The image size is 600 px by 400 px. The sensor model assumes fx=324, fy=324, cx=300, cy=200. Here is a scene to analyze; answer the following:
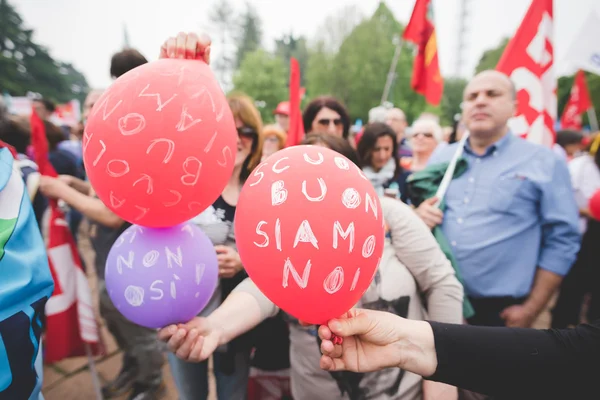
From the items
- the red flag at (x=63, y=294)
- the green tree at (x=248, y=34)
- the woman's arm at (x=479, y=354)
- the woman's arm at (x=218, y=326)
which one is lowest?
the red flag at (x=63, y=294)

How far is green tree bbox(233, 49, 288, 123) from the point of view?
80.7 feet

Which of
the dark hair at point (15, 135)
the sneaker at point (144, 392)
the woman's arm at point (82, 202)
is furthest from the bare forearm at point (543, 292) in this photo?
the dark hair at point (15, 135)

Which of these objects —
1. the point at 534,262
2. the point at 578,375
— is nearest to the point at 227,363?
the point at 578,375

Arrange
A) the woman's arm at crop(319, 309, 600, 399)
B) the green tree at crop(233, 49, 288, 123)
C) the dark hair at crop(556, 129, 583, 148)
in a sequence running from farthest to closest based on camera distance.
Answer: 1. the green tree at crop(233, 49, 288, 123)
2. the dark hair at crop(556, 129, 583, 148)
3. the woman's arm at crop(319, 309, 600, 399)

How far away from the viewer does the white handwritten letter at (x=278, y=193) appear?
83 centimetres

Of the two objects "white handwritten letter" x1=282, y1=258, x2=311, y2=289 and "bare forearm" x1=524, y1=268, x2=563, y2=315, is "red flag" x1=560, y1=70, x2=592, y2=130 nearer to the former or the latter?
"bare forearm" x1=524, y1=268, x2=563, y2=315

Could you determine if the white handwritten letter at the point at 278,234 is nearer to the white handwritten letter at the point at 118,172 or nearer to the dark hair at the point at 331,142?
the white handwritten letter at the point at 118,172

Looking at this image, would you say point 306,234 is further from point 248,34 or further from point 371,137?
point 248,34

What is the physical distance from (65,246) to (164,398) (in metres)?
1.45

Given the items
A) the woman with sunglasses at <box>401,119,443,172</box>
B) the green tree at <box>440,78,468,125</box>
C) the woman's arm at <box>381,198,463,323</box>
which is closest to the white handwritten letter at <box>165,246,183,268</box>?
the woman's arm at <box>381,198,463,323</box>

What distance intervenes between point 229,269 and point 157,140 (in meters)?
0.85

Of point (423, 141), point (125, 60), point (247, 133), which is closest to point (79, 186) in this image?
point (125, 60)

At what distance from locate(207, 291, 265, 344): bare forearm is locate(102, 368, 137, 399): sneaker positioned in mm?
1997

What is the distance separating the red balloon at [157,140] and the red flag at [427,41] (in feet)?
10.2
